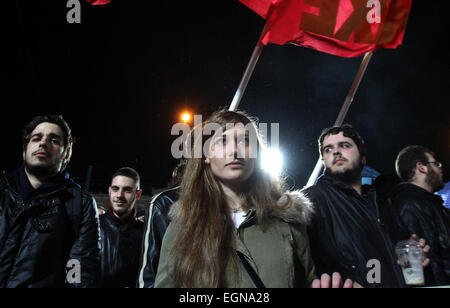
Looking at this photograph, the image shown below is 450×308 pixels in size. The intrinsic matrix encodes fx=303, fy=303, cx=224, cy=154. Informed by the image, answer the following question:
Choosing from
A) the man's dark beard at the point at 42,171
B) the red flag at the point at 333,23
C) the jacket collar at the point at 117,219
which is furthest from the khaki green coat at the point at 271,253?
the red flag at the point at 333,23

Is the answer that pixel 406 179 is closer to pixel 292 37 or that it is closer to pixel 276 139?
pixel 276 139

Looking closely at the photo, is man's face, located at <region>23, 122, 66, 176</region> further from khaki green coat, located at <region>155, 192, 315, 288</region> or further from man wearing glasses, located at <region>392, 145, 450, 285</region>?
man wearing glasses, located at <region>392, 145, 450, 285</region>

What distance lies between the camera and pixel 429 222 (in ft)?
11.4

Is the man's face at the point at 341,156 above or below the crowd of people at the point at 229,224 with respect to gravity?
above

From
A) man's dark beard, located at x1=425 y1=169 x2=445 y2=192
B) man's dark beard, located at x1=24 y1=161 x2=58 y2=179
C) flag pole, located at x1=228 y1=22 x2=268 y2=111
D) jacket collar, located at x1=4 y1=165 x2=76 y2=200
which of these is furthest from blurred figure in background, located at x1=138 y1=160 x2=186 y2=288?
man's dark beard, located at x1=425 y1=169 x2=445 y2=192

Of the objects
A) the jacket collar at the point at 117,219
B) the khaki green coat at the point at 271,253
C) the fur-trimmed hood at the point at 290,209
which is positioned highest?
the jacket collar at the point at 117,219

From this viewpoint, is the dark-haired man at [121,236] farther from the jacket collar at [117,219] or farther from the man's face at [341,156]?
the man's face at [341,156]

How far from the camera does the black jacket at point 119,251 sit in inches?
155

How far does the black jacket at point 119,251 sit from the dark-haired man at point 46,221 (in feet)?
4.17

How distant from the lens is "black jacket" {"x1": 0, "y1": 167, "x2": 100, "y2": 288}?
8.43 ft

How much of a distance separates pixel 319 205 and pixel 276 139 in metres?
1.29

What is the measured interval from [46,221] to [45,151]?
2.29ft

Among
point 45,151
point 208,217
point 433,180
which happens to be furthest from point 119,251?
point 433,180

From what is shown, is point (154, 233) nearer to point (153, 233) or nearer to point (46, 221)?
point (153, 233)
